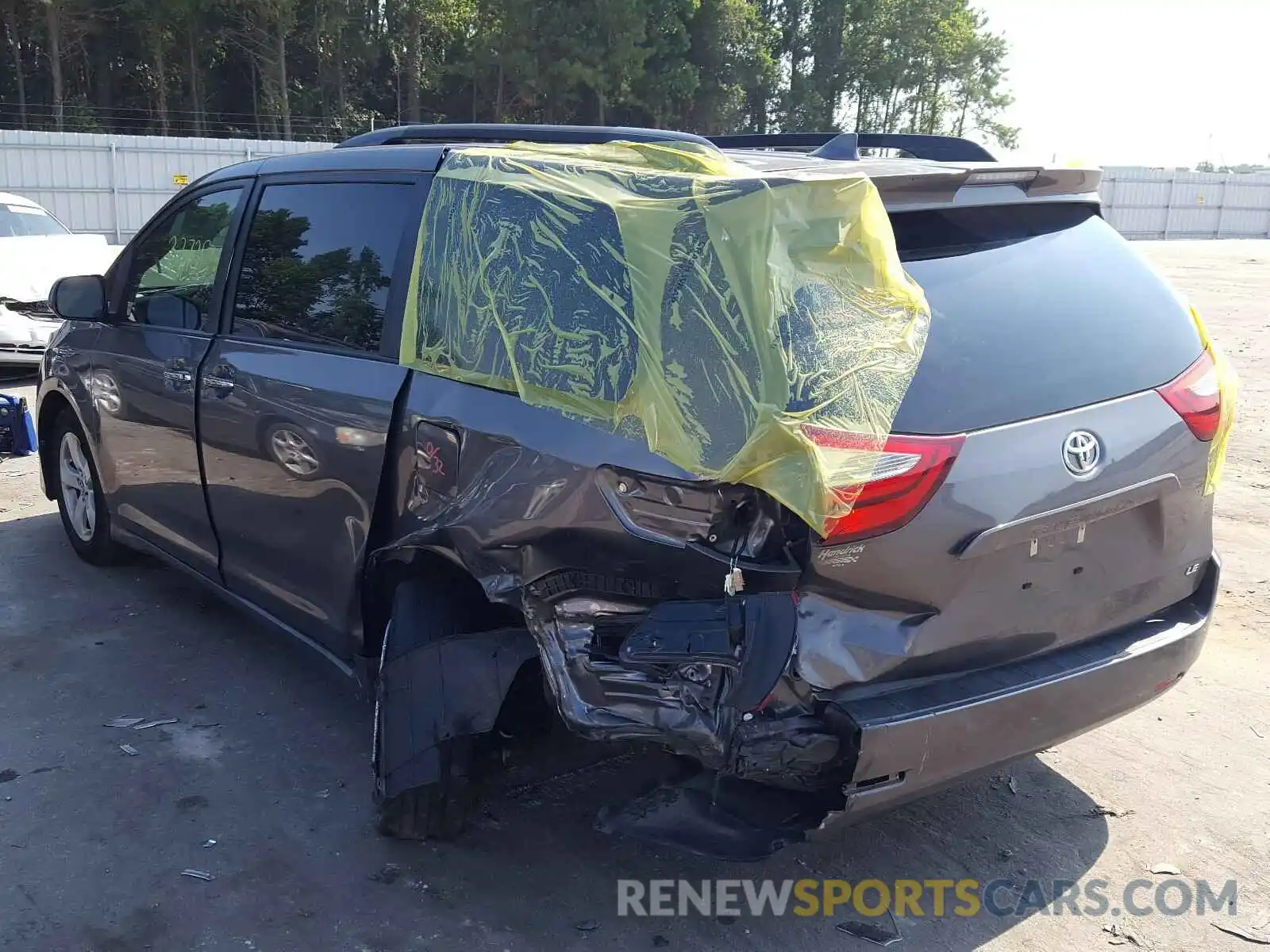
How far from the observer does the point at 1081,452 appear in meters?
2.57

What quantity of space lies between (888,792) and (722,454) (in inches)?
33.1

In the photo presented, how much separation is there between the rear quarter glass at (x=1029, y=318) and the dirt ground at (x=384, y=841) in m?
1.39

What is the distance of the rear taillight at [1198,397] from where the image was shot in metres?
2.83

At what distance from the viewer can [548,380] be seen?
108 inches

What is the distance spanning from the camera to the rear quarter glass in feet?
8.24

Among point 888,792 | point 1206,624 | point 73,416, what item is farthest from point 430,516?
point 73,416

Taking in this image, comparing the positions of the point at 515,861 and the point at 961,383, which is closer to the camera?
the point at 961,383

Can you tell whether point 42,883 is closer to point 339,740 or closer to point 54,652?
point 339,740

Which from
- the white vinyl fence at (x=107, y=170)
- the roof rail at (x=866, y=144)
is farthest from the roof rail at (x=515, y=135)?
the white vinyl fence at (x=107, y=170)

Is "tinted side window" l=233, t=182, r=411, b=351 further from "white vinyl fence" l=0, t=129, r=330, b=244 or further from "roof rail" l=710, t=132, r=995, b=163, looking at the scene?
"white vinyl fence" l=0, t=129, r=330, b=244

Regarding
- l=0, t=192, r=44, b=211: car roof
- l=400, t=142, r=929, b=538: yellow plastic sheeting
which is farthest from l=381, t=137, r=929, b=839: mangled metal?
l=0, t=192, r=44, b=211: car roof

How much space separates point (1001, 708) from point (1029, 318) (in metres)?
0.97

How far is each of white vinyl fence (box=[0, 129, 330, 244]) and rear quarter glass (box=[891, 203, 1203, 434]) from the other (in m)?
21.0

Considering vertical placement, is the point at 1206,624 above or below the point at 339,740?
above
